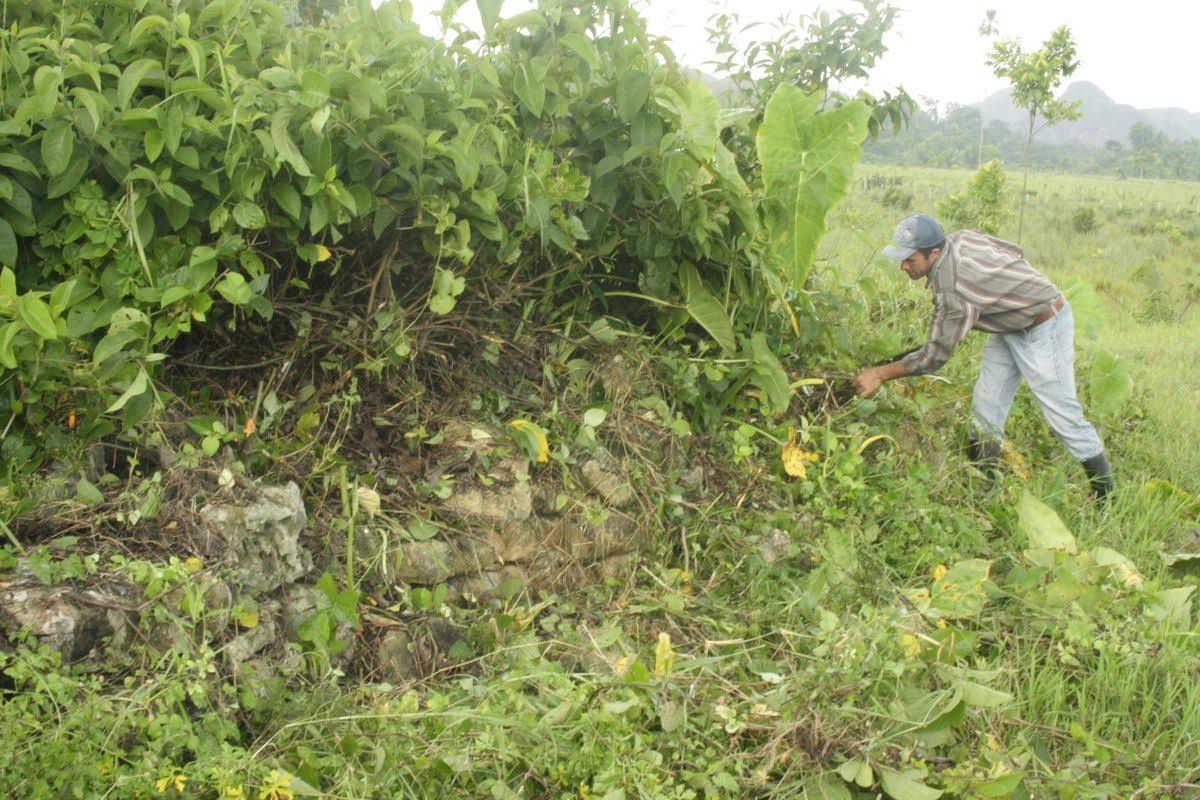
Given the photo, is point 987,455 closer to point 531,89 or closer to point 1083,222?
point 531,89

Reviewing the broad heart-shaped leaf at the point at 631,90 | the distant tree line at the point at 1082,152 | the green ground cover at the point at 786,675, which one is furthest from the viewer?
the distant tree line at the point at 1082,152

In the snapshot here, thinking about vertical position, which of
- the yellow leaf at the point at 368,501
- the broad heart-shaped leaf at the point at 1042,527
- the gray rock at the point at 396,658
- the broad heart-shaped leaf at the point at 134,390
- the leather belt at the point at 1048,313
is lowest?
the broad heart-shaped leaf at the point at 1042,527

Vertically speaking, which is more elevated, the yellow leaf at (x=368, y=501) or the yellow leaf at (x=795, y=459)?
the yellow leaf at (x=368, y=501)

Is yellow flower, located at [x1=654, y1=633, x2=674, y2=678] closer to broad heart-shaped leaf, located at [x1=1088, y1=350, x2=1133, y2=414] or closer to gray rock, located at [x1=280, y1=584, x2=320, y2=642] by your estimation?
gray rock, located at [x1=280, y1=584, x2=320, y2=642]

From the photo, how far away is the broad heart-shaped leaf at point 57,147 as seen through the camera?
7.91 feet

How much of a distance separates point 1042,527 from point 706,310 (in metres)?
1.59

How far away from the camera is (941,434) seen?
4691 millimetres

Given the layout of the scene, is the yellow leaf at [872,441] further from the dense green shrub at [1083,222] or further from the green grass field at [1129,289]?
the dense green shrub at [1083,222]

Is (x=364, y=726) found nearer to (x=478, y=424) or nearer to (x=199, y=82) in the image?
(x=478, y=424)

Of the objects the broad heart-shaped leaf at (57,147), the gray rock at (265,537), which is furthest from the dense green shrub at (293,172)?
the gray rock at (265,537)

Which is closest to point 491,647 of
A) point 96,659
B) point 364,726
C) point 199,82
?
point 364,726

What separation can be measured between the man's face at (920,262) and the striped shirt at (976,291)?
3cm

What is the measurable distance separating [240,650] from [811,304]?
2697 mm

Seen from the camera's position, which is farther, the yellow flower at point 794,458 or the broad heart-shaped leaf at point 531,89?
the yellow flower at point 794,458
